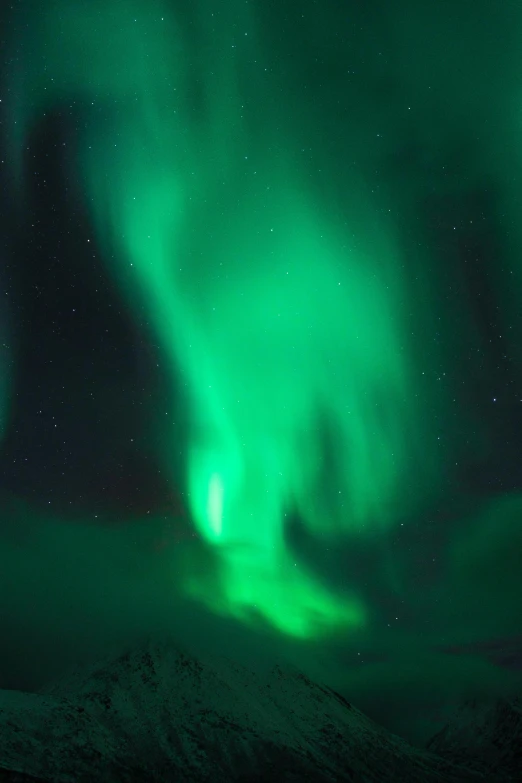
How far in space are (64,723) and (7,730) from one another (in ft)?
85.7

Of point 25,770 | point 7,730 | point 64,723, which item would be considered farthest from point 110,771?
point 25,770

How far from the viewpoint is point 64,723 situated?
197000 millimetres

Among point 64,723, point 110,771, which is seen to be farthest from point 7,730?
point 110,771

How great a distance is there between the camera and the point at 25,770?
152 meters

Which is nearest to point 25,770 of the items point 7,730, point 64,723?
point 7,730

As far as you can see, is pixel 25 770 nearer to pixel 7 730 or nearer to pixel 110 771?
pixel 7 730

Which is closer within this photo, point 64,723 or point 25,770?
point 25,770

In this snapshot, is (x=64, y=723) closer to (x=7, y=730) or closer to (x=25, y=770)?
(x=7, y=730)

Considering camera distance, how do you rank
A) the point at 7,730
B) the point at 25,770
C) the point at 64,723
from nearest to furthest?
1. the point at 25,770
2. the point at 7,730
3. the point at 64,723

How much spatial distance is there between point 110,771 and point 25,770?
5485cm

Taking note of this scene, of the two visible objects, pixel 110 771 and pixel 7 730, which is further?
pixel 110 771

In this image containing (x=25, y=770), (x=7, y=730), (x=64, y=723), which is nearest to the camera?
(x=25, y=770)

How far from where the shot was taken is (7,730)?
174m

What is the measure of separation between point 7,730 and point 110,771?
Answer: 135 feet
